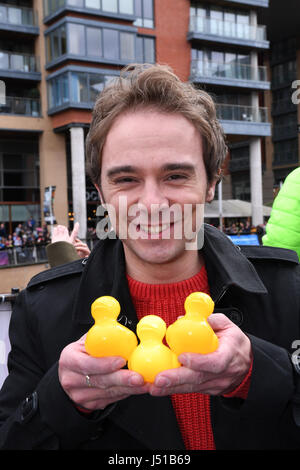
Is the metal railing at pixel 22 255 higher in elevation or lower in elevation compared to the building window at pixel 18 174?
lower

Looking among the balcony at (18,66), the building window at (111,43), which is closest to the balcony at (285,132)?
the building window at (111,43)

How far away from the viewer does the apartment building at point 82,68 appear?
84.2ft

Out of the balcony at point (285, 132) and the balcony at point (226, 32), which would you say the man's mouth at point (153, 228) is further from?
the balcony at point (285, 132)

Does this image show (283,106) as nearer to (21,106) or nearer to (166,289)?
(21,106)

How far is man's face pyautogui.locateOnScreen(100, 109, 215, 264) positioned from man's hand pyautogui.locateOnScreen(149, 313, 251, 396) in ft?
1.48

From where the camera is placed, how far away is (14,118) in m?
26.8

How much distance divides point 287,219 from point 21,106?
88.6 feet

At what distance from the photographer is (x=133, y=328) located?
5.70 feet

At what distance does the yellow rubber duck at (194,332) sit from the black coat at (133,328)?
0.27 m

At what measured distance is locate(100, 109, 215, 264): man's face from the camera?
1569 mm

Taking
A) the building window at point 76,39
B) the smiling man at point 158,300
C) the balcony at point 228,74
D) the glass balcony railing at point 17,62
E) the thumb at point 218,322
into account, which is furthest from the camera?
the balcony at point 228,74

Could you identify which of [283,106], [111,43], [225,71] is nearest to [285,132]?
[283,106]

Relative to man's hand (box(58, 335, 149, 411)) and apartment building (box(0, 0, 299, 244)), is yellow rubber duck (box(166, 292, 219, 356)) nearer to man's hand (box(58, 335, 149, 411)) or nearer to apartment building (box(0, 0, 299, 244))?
man's hand (box(58, 335, 149, 411))

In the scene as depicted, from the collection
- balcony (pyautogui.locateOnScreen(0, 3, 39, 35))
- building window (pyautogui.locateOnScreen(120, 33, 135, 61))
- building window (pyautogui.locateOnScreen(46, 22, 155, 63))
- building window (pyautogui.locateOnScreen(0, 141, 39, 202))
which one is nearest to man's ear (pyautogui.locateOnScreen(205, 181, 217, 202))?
building window (pyautogui.locateOnScreen(46, 22, 155, 63))
